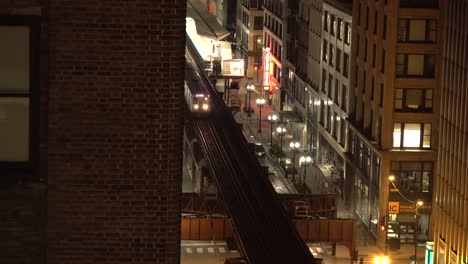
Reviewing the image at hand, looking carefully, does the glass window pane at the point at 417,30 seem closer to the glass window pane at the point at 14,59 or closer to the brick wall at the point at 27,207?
the brick wall at the point at 27,207

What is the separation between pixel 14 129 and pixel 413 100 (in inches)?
3333

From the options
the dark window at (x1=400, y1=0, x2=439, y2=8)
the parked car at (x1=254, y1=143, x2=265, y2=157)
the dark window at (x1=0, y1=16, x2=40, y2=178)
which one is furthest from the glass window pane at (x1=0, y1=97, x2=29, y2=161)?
the parked car at (x1=254, y1=143, x2=265, y2=157)

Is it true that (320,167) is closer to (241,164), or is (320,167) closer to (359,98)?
(359,98)

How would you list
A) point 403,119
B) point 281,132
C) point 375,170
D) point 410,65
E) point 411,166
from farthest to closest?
point 281,132
point 375,170
point 403,119
point 411,166
point 410,65

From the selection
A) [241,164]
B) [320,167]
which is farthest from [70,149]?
[320,167]

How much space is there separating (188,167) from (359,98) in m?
22.2

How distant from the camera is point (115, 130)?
51.3 ft

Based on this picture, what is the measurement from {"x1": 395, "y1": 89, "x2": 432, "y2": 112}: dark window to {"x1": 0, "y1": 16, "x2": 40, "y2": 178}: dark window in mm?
83639

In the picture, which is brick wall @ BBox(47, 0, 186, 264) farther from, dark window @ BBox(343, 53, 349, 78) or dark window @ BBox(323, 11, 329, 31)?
dark window @ BBox(323, 11, 329, 31)

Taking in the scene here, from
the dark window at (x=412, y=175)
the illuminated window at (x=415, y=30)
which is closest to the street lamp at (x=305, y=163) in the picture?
the dark window at (x=412, y=175)

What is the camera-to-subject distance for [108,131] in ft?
51.3

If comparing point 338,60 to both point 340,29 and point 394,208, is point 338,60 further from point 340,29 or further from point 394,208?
point 394,208

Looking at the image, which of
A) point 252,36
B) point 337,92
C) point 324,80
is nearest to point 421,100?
point 337,92

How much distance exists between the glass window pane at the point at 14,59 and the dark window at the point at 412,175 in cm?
8324
